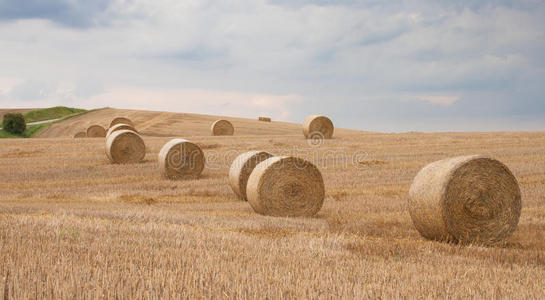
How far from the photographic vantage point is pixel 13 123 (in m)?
48.2

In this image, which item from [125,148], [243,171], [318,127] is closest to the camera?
[243,171]

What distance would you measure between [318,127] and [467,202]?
20.3 metres

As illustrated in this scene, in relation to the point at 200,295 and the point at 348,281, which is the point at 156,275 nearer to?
the point at 200,295

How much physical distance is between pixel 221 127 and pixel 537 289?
2998 cm

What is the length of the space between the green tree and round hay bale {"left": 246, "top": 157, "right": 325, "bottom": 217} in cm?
4428

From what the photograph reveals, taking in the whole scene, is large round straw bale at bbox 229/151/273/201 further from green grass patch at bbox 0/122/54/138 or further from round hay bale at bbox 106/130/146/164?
green grass patch at bbox 0/122/54/138

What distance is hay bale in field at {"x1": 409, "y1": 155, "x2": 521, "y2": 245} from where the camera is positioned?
824 cm

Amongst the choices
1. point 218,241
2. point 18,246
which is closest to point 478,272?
point 218,241

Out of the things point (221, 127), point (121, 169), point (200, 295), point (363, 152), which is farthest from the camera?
point (221, 127)

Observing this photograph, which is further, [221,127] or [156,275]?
[221,127]

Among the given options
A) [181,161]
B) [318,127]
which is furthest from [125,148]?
[318,127]

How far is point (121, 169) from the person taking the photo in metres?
18.7

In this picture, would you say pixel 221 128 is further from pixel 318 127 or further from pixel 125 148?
pixel 125 148

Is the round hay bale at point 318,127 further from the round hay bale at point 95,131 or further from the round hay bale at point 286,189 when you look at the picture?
the round hay bale at point 286,189
